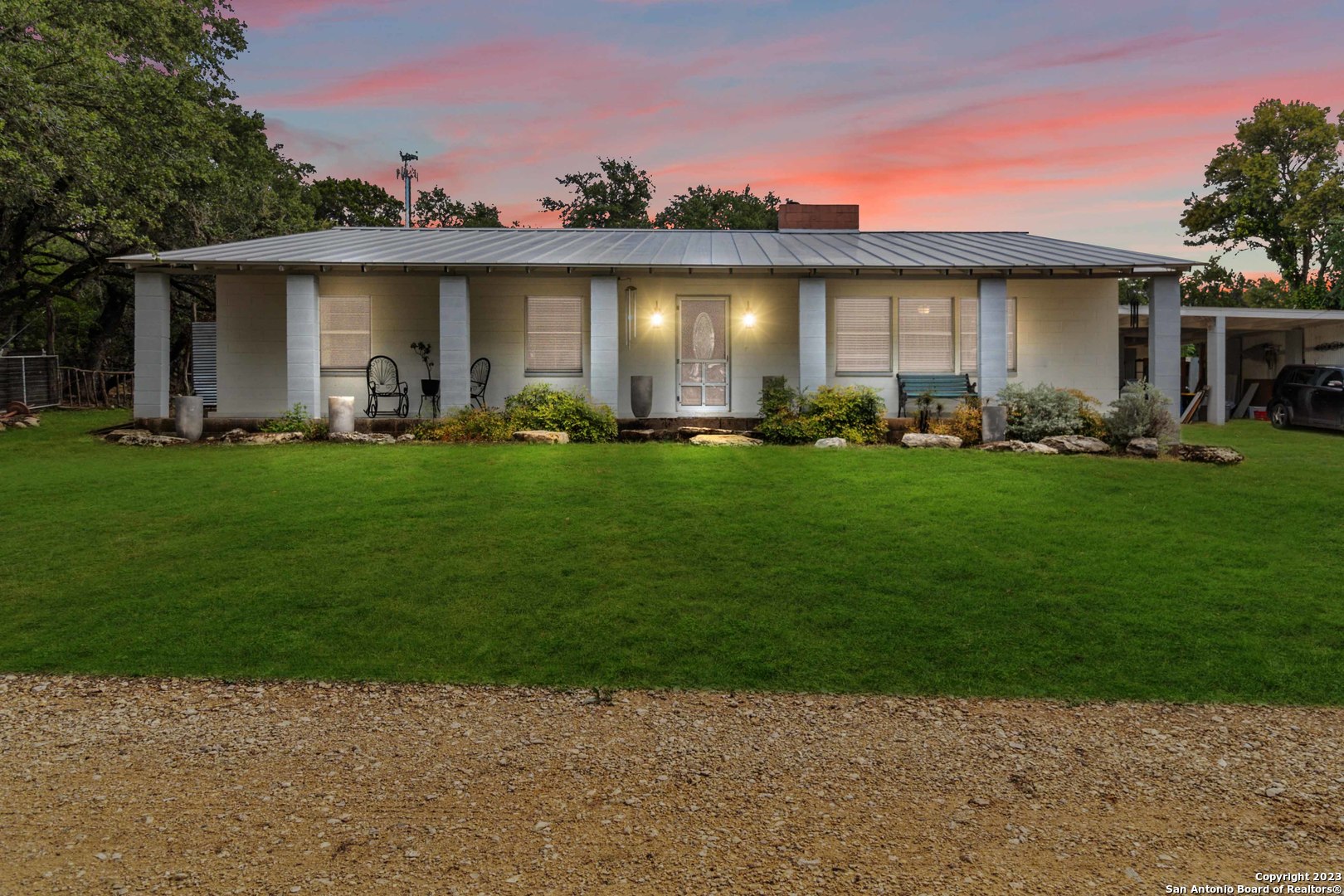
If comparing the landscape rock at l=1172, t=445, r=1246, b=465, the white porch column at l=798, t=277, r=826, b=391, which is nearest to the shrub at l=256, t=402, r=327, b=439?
the white porch column at l=798, t=277, r=826, b=391

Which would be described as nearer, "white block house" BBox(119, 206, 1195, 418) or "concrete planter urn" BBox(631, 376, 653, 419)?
"white block house" BBox(119, 206, 1195, 418)

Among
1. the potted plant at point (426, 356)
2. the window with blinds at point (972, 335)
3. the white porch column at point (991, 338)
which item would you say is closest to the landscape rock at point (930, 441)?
the white porch column at point (991, 338)

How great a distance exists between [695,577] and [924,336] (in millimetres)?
10691

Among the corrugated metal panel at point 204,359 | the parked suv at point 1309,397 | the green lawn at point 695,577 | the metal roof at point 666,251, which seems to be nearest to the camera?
the green lawn at point 695,577

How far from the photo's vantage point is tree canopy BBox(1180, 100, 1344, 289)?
31.0 meters

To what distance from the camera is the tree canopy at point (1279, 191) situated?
102 ft

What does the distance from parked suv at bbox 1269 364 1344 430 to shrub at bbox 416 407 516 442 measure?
54.8ft

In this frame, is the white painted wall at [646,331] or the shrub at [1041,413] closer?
the shrub at [1041,413]

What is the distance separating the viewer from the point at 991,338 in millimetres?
14383

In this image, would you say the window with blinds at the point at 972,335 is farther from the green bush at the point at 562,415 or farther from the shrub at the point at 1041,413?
the green bush at the point at 562,415

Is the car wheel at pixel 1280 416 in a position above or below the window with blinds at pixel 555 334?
below

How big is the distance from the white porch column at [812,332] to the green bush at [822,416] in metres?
0.38

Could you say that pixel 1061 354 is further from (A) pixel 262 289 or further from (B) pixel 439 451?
(A) pixel 262 289

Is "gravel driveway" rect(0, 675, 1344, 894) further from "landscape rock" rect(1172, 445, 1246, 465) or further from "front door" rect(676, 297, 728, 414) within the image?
"front door" rect(676, 297, 728, 414)
